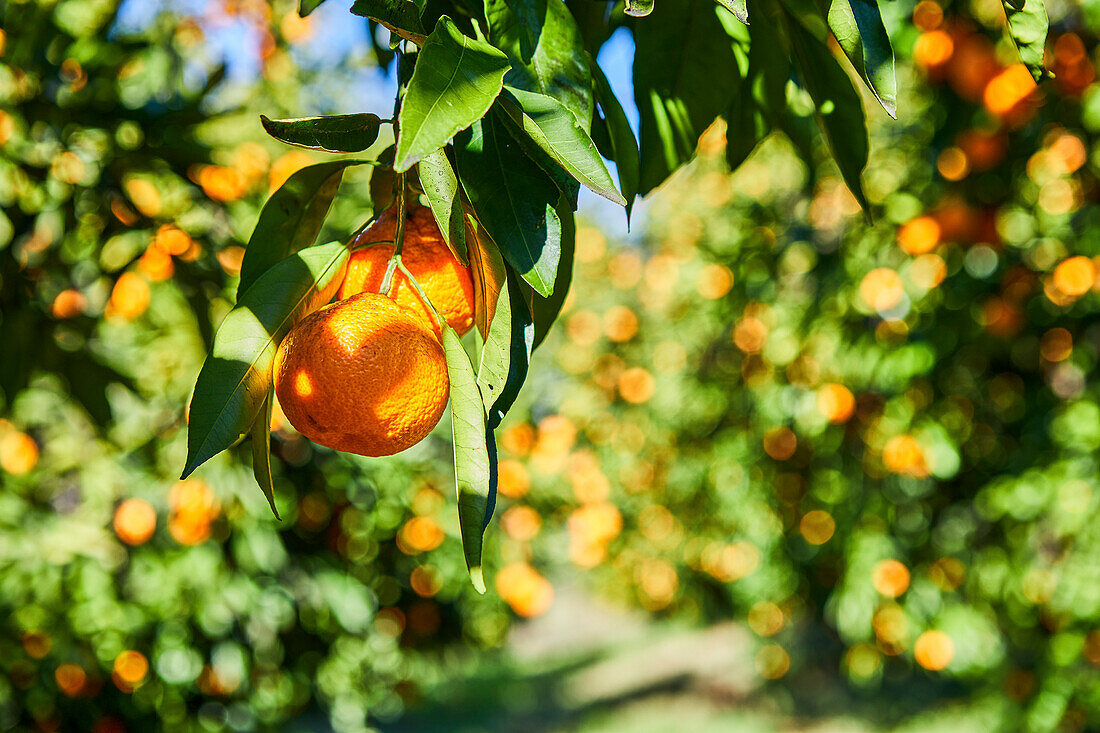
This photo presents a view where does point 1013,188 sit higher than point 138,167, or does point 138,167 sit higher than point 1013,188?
point 138,167

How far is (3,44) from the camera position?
1269 millimetres

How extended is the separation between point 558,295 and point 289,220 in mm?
174

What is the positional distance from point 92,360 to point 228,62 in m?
0.50

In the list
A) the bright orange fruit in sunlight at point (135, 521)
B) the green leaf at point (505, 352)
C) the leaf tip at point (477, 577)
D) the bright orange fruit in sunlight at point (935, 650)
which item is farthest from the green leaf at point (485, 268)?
the bright orange fruit in sunlight at point (935, 650)

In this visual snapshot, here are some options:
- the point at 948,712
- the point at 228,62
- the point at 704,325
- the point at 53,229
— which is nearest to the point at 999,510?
the point at 704,325

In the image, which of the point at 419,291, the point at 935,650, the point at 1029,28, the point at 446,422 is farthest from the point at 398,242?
the point at 935,650

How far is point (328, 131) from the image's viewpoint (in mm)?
452

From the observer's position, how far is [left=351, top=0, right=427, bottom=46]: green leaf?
0.42 metres

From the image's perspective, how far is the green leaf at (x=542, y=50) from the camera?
495 mm

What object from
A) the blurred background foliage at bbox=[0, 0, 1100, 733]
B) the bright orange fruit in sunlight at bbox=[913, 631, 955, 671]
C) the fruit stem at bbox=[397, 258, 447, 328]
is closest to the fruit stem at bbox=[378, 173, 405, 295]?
the fruit stem at bbox=[397, 258, 447, 328]

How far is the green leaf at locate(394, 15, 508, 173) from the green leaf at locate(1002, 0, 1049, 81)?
0.29 meters

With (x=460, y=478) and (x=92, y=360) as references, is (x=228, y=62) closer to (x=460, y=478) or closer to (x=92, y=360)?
(x=92, y=360)

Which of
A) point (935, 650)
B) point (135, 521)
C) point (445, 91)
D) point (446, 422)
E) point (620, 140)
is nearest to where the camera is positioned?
point (445, 91)

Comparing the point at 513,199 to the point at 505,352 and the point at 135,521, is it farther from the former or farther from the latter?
the point at 135,521
